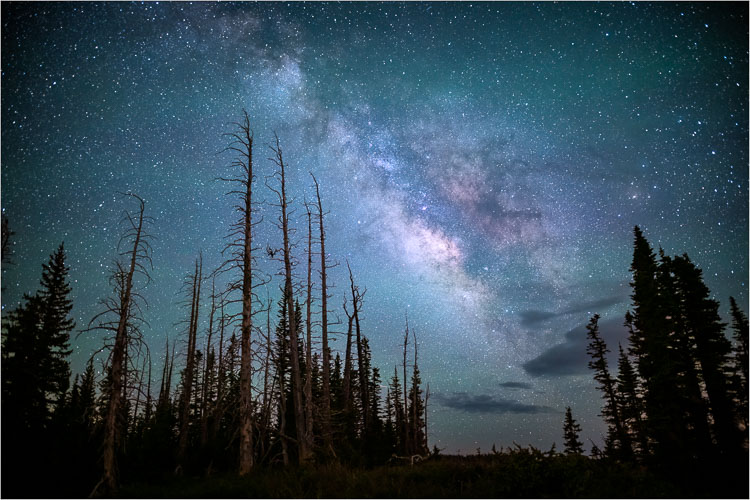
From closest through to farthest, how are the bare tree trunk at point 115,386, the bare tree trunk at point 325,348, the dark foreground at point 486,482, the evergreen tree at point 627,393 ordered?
the dark foreground at point 486,482 → the bare tree trunk at point 115,386 → the bare tree trunk at point 325,348 → the evergreen tree at point 627,393

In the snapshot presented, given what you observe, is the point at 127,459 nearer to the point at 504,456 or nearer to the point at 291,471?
the point at 291,471

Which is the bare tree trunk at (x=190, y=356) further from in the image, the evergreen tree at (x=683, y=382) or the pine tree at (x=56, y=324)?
the evergreen tree at (x=683, y=382)

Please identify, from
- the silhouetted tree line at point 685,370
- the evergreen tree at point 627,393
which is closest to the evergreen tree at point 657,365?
the silhouetted tree line at point 685,370

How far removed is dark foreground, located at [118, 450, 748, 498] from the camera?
8.75 meters

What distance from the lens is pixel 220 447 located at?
20.7 m

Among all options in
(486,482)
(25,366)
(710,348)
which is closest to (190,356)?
(25,366)

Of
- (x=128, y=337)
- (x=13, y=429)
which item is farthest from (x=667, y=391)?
(x=13, y=429)

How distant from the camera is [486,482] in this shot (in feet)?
30.7

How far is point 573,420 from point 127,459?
42377 mm

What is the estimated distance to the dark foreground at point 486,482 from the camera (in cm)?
875

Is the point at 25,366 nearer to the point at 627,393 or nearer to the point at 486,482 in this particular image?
the point at 486,482

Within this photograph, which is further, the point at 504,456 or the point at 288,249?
the point at 288,249

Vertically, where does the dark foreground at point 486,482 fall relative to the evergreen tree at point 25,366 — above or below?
below

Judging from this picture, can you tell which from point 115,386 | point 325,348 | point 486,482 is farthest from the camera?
point 325,348
